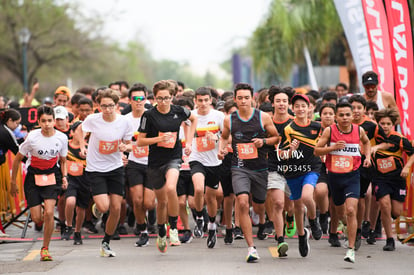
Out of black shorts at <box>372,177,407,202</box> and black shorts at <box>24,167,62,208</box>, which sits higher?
black shorts at <box>24,167,62,208</box>

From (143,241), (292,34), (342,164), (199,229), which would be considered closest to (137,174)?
(143,241)

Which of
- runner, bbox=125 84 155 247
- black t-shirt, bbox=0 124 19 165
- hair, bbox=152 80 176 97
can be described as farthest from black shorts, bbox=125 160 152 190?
black t-shirt, bbox=0 124 19 165

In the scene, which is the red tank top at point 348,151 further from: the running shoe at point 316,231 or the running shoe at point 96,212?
the running shoe at point 96,212

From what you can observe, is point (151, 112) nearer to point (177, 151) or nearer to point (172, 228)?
point (177, 151)

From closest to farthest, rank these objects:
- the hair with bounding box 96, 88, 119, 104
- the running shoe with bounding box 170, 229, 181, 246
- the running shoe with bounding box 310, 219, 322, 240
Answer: the hair with bounding box 96, 88, 119, 104, the running shoe with bounding box 170, 229, 181, 246, the running shoe with bounding box 310, 219, 322, 240

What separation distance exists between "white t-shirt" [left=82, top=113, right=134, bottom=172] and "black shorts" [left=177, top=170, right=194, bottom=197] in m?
1.97

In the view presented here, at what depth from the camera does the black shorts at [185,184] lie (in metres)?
12.5

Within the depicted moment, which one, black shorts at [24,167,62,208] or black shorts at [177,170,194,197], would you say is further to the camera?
black shorts at [177,170,194,197]

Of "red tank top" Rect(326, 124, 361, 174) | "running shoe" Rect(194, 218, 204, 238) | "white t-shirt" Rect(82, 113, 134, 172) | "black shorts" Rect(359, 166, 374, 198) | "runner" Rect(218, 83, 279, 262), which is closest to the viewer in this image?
"runner" Rect(218, 83, 279, 262)

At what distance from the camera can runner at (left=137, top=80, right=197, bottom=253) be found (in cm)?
1030

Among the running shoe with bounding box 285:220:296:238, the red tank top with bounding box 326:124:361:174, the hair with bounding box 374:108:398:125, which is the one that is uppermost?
the hair with bounding box 374:108:398:125

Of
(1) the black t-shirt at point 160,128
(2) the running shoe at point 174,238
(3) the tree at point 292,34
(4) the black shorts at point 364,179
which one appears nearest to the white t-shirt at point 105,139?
(1) the black t-shirt at point 160,128

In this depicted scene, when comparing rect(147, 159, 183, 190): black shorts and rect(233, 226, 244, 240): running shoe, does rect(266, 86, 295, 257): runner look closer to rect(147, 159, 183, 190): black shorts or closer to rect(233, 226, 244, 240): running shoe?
rect(233, 226, 244, 240): running shoe

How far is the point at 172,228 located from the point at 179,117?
5.02ft
